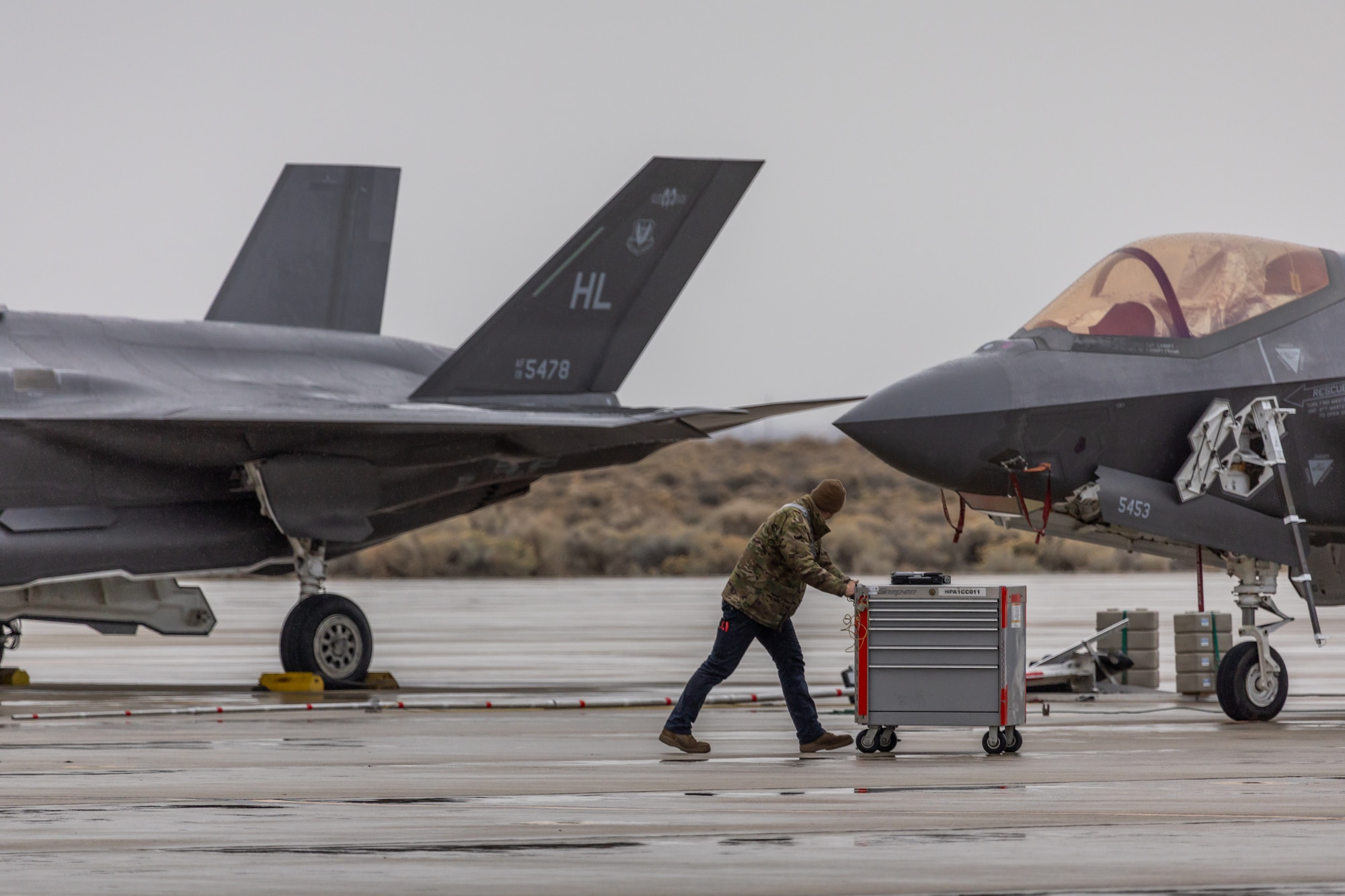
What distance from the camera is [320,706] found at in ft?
42.9

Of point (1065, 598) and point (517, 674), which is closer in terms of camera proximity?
point (517, 674)

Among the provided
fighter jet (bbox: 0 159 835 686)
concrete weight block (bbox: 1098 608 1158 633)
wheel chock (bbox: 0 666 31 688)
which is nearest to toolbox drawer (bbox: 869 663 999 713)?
concrete weight block (bbox: 1098 608 1158 633)

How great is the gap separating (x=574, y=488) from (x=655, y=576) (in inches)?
917

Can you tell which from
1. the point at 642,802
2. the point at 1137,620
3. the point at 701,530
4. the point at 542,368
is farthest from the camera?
the point at 701,530

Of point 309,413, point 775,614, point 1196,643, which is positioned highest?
point 309,413

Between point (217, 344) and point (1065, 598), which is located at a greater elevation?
point (217, 344)

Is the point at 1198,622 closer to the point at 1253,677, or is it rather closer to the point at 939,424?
the point at 1253,677

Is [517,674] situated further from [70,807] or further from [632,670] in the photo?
[70,807]

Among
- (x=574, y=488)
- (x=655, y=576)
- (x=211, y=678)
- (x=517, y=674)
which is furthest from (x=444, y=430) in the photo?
(x=574, y=488)

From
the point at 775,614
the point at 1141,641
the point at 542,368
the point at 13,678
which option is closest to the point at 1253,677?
the point at 775,614

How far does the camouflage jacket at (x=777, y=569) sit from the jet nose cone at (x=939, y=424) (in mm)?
1020

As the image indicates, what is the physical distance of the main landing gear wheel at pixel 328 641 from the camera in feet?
50.3

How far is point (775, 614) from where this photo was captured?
9500 mm

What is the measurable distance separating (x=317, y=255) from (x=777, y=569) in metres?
10.3
